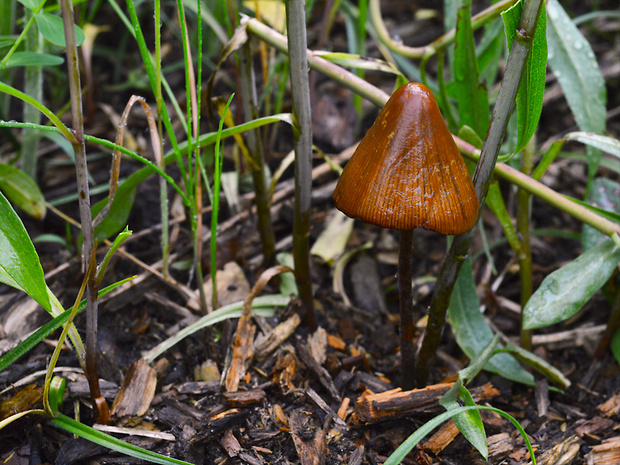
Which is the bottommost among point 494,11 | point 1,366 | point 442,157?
point 1,366

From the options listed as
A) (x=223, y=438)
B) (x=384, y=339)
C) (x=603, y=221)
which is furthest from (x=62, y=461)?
(x=603, y=221)

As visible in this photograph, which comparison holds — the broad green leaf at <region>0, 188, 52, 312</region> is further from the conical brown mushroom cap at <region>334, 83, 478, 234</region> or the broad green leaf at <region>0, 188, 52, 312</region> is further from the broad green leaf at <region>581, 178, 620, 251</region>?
the broad green leaf at <region>581, 178, 620, 251</region>

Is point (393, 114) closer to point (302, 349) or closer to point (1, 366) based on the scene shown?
point (302, 349)

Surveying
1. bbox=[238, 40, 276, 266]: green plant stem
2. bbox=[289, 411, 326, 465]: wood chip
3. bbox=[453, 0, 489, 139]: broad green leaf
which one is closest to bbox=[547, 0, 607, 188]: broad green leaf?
bbox=[453, 0, 489, 139]: broad green leaf

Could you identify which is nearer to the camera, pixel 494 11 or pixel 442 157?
pixel 442 157

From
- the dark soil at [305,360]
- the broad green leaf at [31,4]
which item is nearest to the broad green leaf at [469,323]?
the dark soil at [305,360]

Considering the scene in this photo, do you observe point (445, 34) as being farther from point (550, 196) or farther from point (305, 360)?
point (305, 360)

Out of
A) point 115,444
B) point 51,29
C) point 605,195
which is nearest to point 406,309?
point 115,444
